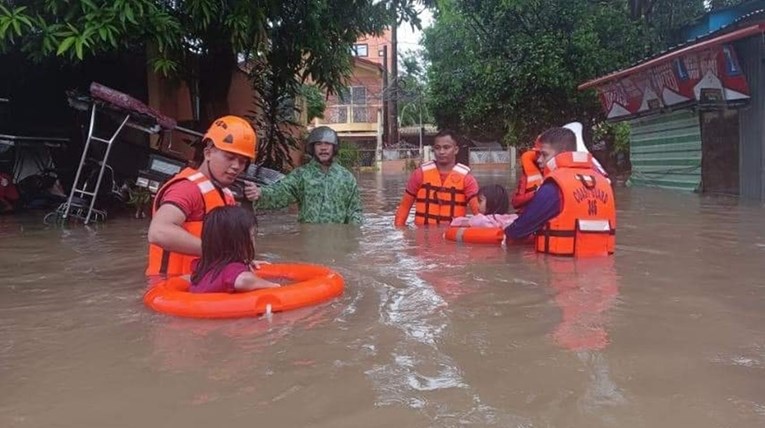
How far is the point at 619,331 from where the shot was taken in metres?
3.54

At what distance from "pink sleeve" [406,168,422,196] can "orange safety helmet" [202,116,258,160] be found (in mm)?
3213

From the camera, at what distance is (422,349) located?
3.28 m

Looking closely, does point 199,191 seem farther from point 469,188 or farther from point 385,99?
point 385,99

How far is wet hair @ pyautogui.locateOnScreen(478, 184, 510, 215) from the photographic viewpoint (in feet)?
23.5

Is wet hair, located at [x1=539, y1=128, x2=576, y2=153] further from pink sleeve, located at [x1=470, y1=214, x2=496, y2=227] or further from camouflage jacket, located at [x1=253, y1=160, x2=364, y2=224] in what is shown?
camouflage jacket, located at [x1=253, y1=160, x2=364, y2=224]

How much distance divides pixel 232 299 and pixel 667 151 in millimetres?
13268

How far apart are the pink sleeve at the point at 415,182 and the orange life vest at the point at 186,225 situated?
318 cm

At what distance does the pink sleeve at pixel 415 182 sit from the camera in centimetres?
735

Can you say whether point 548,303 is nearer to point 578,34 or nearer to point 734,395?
point 734,395

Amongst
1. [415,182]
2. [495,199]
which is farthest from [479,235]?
[415,182]

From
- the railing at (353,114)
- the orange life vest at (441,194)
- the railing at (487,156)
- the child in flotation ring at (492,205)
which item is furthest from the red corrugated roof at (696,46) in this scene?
the railing at (353,114)

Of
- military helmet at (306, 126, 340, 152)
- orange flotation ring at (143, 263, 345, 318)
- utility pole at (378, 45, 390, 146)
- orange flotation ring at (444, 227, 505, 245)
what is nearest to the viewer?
orange flotation ring at (143, 263, 345, 318)

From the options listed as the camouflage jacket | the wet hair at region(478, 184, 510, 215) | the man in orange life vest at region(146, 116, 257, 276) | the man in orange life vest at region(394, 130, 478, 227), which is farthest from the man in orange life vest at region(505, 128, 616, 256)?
the man in orange life vest at region(146, 116, 257, 276)

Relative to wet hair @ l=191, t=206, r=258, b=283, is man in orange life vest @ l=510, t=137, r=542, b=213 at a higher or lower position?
higher
